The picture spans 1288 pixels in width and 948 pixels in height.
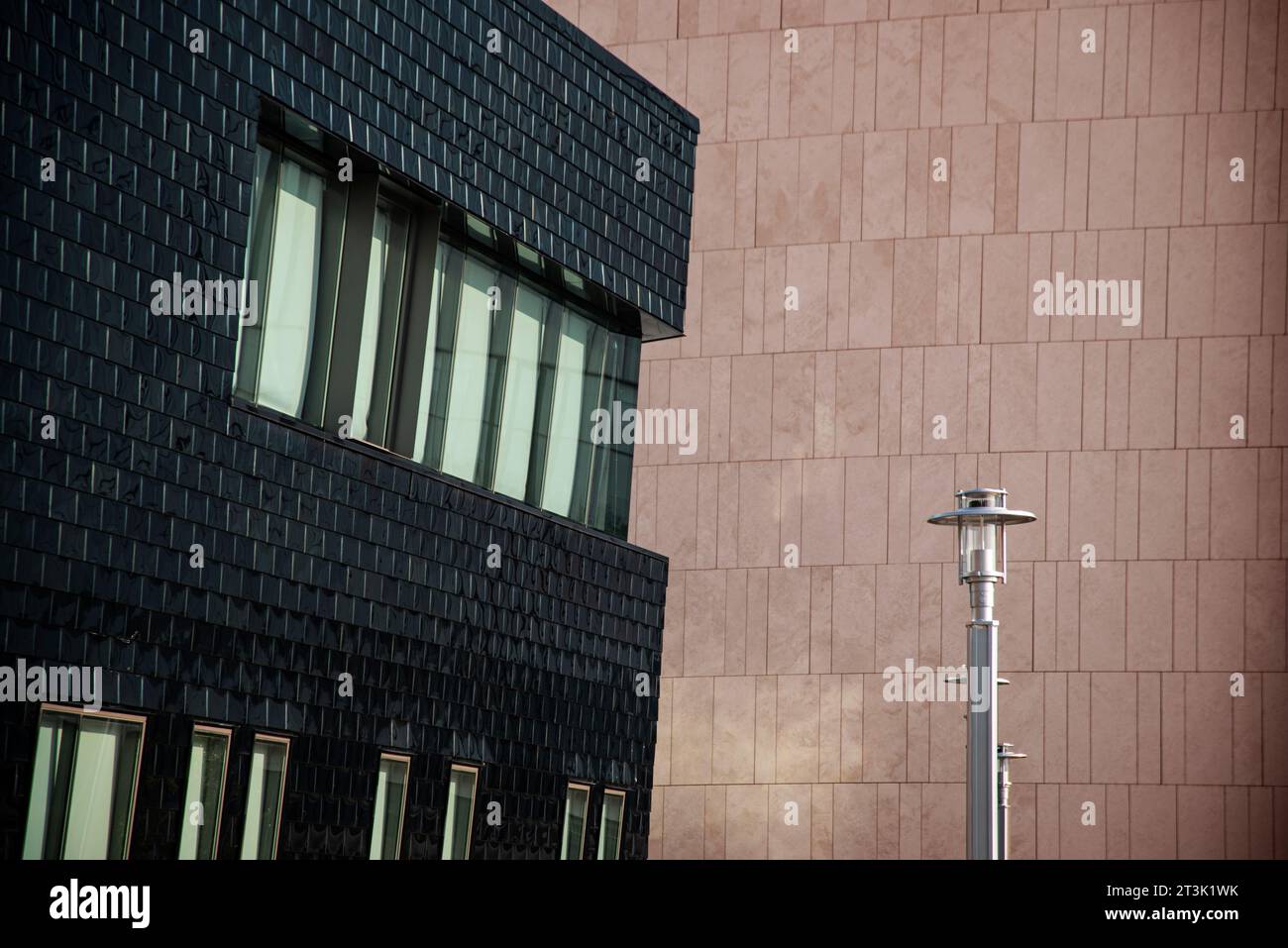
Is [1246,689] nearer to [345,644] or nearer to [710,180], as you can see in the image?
[710,180]

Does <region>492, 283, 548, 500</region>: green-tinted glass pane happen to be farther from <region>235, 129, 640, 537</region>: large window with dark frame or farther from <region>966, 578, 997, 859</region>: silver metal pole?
<region>966, 578, 997, 859</region>: silver metal pole

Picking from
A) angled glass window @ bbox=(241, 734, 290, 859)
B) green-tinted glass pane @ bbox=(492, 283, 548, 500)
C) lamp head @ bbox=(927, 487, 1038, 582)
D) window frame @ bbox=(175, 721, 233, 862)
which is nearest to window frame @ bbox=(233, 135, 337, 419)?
window frame @ bbox=(175, 721, 233, 862)

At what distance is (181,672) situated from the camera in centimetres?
1235

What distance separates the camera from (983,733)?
14.2 meters

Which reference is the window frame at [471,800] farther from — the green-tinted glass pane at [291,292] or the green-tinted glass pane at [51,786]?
the green-tinted glass pane at [51,786]

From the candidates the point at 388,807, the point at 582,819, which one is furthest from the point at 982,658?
the point at 582,819

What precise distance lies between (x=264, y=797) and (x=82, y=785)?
6.45 ft

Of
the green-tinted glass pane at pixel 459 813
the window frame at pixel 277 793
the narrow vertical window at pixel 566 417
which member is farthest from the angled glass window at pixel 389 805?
the narrow vertical window at pixel 566 417

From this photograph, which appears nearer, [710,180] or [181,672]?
[181,672]

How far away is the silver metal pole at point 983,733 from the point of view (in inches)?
553

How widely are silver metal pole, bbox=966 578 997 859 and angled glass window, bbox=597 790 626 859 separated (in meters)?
4.93

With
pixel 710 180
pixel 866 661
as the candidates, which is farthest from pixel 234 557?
pixel 710 180

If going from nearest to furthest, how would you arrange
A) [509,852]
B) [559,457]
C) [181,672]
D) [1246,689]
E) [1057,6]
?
1. [181,672]
2. [509,852]
3. [559,457]
4. [1246,689]
5. [1057,6]

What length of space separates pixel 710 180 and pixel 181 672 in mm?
23492
